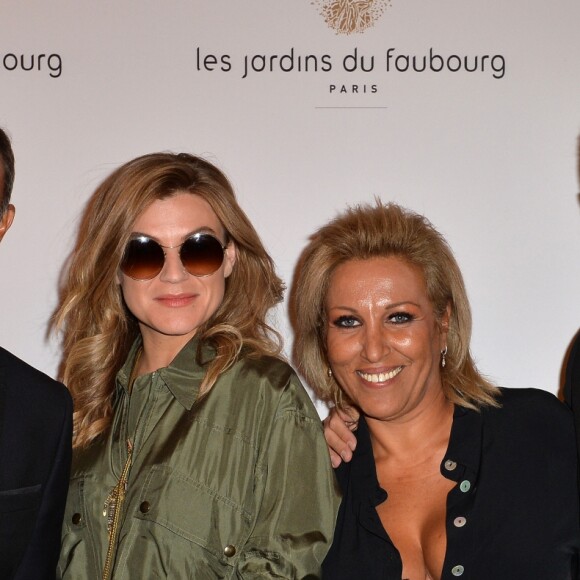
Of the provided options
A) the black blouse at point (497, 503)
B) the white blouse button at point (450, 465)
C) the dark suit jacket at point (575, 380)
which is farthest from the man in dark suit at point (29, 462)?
the dark suit jacket at point (575, 380)

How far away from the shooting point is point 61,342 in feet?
12.3

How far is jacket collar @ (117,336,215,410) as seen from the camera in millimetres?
2787

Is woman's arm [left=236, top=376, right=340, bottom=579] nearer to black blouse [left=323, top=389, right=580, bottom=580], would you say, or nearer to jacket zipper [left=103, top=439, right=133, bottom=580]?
black blouse [left=323, top=389, right=580, bottom=580]

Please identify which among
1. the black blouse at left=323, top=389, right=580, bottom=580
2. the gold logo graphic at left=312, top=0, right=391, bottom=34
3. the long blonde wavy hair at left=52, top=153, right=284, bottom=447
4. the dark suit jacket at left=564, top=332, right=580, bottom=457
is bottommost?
the black blouse at left=323, top=389, right=580, bottom=580

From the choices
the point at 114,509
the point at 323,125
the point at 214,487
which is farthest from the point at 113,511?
the point at 323,125

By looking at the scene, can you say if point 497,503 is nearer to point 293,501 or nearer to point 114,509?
point 293,501

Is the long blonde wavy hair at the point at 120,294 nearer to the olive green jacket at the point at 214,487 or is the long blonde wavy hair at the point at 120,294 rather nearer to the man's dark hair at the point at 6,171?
the olive green jacket at the point at 214,487

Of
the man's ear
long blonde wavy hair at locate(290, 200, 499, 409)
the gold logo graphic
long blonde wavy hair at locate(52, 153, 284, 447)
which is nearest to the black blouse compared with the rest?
long blonde wavy hair at locate(290, 200, 499, 409)

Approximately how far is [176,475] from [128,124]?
1.55 m

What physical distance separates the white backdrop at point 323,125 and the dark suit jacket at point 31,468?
1.23 meters

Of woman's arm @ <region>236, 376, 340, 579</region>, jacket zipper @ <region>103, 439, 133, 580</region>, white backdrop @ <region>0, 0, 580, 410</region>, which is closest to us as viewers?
woman's arm @ <region>236, 376, 340, 579</region>

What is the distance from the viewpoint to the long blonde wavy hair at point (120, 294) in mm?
2854

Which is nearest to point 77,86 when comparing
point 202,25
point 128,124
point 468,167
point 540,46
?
point 128,124

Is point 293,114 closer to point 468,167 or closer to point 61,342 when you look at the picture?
point 468,167
